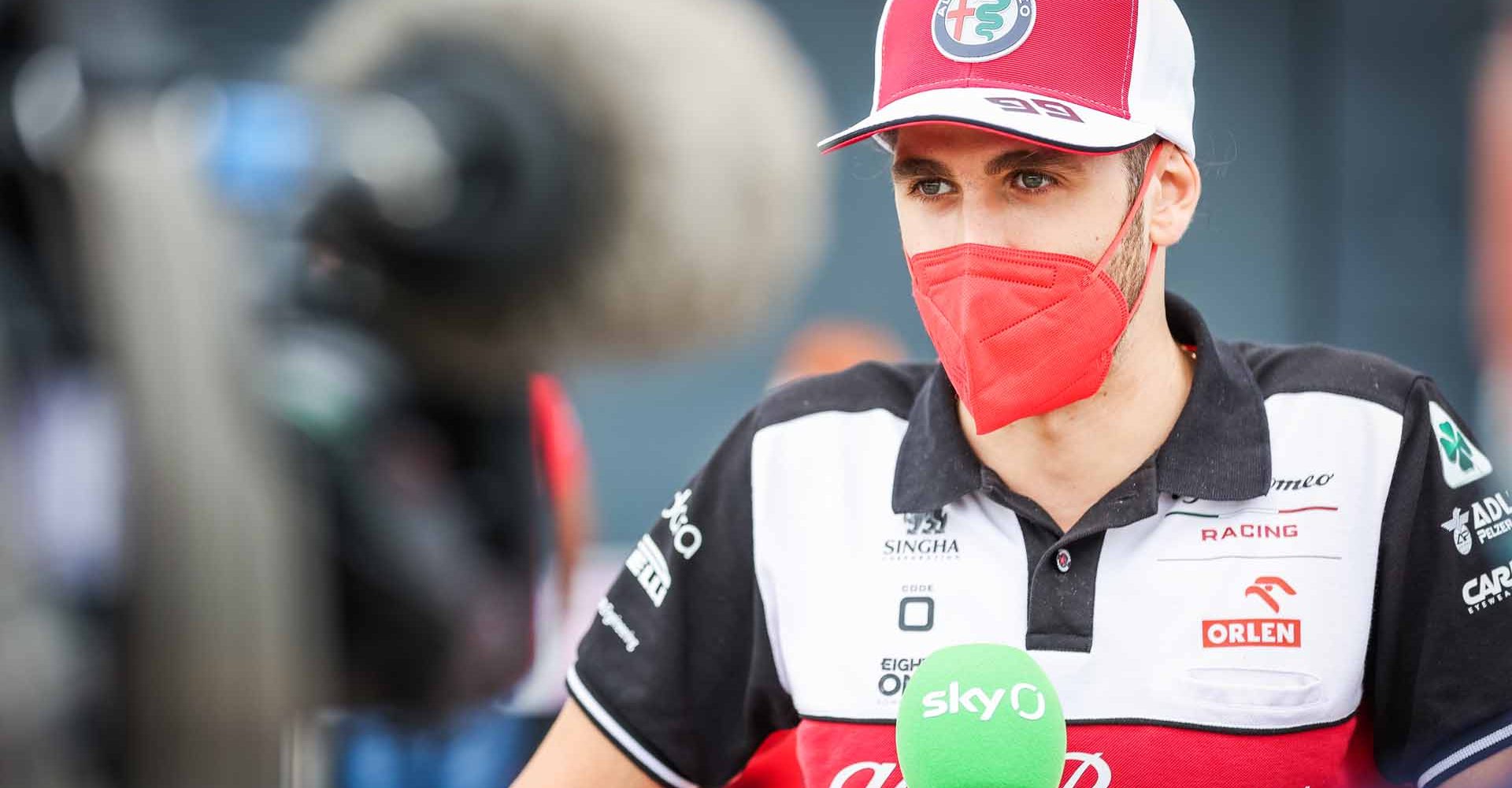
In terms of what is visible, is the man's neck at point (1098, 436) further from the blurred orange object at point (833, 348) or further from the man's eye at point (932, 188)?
the blurred orange object at point (833, 348)

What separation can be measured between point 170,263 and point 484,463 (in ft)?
2.46

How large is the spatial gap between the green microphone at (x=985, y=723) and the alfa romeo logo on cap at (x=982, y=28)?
26.7 inches

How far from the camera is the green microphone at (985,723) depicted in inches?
54.2

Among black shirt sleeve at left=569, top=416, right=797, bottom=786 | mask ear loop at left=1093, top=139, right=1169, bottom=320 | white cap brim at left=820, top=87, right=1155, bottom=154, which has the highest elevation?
white cap brim at left=820, top=87, right=1155, bottom=154

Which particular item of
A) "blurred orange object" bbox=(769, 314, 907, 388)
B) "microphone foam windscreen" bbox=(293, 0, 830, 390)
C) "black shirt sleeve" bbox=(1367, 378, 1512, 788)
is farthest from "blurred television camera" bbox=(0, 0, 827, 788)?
"blurred orange object" bbox=(769, 314, 907, 388)

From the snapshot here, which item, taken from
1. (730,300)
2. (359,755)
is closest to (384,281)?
(730,300)

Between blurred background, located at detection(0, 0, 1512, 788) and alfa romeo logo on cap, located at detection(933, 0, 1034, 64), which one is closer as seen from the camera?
alfa romeo logo on cap, located at detection(933, 0, 1034, 64)

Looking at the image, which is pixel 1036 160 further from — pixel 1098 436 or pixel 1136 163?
pixel 1098 436

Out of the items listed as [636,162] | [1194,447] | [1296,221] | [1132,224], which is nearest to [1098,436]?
[1194,447]

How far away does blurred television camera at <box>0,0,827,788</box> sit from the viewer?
0.62 m

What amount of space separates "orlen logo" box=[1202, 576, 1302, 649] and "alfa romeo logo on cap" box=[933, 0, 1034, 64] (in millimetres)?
635

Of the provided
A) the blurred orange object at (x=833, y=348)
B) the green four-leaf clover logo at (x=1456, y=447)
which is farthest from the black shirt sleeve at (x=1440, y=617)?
the blurred orange object at (x=833, y=348)

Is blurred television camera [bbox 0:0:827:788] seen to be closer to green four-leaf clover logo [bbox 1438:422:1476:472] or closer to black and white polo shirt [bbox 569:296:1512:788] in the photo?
black and white polo shirt [bbox 569:296:1512:788]

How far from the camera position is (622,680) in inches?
75.8
